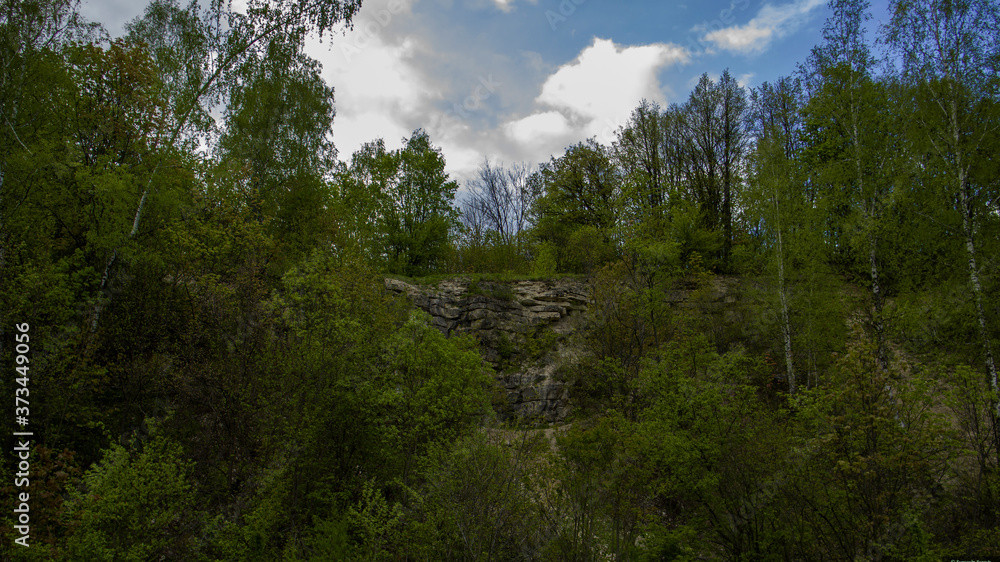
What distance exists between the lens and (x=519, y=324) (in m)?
24.9

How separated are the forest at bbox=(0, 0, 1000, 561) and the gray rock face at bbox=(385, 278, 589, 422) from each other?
264 centimetres

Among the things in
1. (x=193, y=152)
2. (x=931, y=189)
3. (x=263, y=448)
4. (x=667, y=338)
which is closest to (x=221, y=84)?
(x=193, y=152)

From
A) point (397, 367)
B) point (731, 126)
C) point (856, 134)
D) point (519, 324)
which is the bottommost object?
point (397, 367)

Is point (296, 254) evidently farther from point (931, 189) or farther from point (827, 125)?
point (931, 189)

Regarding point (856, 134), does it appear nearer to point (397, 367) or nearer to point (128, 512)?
point (397, 367)

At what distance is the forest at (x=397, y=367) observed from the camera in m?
9.95

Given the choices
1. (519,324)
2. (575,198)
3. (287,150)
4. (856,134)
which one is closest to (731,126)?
(575,198)

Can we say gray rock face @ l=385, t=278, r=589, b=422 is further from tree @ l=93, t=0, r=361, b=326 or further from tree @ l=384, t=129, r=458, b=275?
tree @ l=93, t=0, r=361, b=326

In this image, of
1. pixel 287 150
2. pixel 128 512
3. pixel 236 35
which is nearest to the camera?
pixel 128 512

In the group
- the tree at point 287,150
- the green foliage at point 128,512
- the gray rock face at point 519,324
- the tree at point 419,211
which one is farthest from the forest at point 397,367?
the tree at point 419,211

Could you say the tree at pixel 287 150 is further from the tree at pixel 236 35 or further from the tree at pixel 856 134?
the tree at pixel 856 134

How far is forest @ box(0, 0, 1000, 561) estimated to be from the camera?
9945 mm

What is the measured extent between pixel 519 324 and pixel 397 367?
38.5ft

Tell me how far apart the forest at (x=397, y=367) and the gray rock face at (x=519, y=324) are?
264 cm
